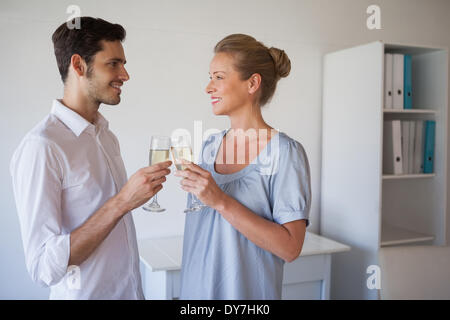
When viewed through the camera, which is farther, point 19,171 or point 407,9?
point 407,9

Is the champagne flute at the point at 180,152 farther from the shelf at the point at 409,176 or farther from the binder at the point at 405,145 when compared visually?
the binder at the point at 405,145

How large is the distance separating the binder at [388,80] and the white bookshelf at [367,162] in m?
0.06

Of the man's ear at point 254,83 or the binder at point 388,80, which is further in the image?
the binder at point 388,80

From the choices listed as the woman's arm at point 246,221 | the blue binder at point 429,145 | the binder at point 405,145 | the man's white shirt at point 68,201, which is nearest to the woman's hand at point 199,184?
the woman's arm at point 246,221

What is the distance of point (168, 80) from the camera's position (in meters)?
2.20

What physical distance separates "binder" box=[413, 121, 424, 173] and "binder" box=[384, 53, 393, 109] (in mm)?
259

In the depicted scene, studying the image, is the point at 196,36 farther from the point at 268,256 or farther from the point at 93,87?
the point at 268,256

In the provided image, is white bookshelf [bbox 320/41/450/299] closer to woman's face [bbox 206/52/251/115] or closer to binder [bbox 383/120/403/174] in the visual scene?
binder [bbox 383/120/403/174]

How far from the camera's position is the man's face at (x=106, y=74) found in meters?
1.21

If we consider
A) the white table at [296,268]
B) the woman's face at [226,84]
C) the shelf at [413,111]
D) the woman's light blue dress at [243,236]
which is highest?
the shelf at [413,111]

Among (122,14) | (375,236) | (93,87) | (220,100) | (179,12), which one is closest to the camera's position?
(93,87)

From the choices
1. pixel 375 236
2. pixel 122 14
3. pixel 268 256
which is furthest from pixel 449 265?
pixel 122 14

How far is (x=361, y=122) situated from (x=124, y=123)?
4.31 ft

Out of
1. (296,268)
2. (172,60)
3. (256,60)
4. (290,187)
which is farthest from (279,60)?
(296,268)
